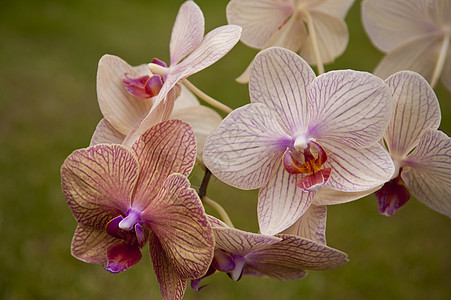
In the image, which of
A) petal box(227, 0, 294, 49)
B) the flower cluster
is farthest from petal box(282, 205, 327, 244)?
petal box(227, 0, 294, 49)

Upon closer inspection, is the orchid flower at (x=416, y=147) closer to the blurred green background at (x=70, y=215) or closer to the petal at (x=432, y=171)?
the petal at (x=432, y=171)

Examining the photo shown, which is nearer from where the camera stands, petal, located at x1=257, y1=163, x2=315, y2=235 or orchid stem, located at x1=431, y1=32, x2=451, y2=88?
petal, located at x1=257, y1=163, x2=315, y2=235

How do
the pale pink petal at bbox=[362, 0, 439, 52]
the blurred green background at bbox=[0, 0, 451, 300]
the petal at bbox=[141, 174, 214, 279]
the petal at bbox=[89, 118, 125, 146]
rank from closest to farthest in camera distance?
the petal at bbox=[141, 174, 214, 279] < the petal at bbox=[89, 118, 125, 146] < the pale pink petal at bbox=[362, 0, 439, 52] < the blurred green background at bbox=[0, 0, 451, 300]

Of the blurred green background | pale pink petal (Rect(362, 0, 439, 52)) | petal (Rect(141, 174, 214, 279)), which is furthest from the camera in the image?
the blurred green background

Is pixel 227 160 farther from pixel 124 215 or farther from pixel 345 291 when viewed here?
pixel 345 291

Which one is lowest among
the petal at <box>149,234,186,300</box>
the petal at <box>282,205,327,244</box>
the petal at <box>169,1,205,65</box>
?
the petal at <box>149,234,186,300</box>

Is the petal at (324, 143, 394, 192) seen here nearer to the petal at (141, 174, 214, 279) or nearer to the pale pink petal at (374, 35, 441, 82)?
the petal at (141, 174, 214, 279)

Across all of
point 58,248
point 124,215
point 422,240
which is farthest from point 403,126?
point 422,240

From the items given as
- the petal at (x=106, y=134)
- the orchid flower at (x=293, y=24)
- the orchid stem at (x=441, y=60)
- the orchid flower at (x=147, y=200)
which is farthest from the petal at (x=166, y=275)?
the orchid stem at (x=441, y=60)

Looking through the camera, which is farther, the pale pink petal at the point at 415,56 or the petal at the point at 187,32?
the pale pink petal at the point at 415,56
